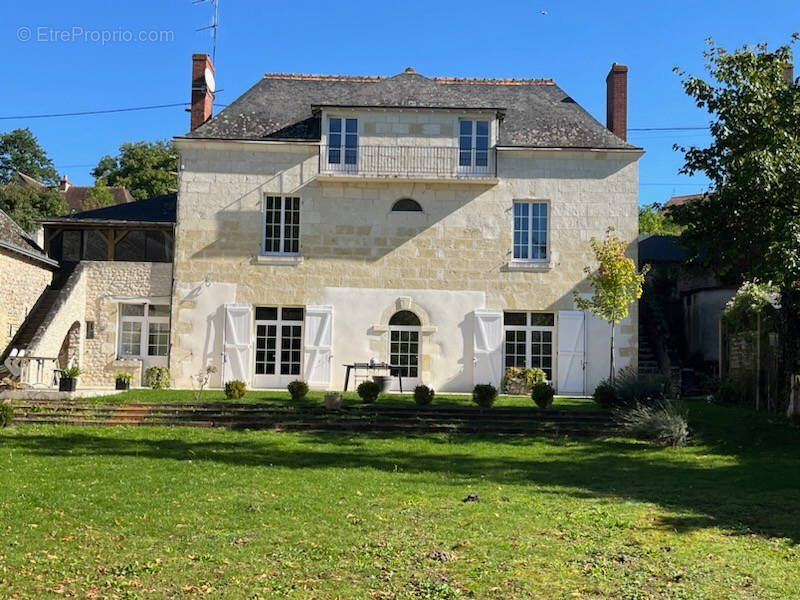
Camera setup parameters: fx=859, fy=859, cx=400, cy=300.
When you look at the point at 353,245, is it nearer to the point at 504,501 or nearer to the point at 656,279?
the point at 656,279

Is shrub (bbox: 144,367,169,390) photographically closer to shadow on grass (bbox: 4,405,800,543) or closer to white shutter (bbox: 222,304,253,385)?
white shutter (bbox: 222,304,253,385)

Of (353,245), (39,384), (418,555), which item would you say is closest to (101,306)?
(39,384)

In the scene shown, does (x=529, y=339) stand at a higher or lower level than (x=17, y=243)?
lower

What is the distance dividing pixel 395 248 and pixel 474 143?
3356mm

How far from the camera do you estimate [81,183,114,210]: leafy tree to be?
1574 inches

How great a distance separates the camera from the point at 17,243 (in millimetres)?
21188

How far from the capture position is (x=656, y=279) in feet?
92.9

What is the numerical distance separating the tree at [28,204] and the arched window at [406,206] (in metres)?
17.2

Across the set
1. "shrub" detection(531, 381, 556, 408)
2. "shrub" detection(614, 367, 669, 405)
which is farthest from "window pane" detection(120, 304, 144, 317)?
"shrub" detection(614, 367, 669, 405)

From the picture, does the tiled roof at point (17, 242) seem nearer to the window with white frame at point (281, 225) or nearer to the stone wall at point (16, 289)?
the stone wall at point (16, 289)

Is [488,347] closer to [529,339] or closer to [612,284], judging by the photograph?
[529,339]

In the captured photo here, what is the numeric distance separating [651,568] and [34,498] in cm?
578

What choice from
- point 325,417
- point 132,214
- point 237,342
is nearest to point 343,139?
point 237,342

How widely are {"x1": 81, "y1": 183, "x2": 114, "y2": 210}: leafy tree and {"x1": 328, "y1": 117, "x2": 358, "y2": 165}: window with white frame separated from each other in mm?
21661
